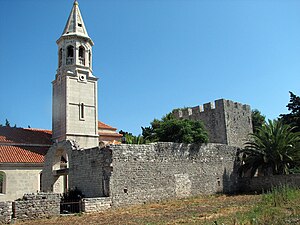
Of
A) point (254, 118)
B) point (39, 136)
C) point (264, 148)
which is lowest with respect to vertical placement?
point (264, 148)

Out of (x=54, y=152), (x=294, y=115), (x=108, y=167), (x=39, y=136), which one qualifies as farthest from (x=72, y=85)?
(x=294, y=115)

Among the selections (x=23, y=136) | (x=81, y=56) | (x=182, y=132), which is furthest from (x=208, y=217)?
(x=81, y=56)

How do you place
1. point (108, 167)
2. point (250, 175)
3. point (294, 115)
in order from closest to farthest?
point (108, 167) → point (250, 175) → point (294, 115)

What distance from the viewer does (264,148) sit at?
23344 millimetres

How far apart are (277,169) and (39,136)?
1924 centimetres

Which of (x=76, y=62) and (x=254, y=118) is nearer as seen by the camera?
(x=76, y=62)

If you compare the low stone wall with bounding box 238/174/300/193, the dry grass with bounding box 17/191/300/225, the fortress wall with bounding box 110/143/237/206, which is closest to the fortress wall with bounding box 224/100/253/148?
the low stone wall with bounding box 238/174/300/193

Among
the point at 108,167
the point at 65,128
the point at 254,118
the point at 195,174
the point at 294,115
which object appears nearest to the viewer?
the point at 108,167

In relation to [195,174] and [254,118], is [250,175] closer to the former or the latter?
[195,174]

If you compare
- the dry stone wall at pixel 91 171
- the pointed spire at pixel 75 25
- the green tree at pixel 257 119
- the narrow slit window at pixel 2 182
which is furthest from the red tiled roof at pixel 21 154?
the green tree at pixel 257 119

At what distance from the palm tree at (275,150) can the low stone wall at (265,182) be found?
63 cm

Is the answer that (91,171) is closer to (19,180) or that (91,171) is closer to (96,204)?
(96,204)

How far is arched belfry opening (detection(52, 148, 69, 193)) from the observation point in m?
22.8

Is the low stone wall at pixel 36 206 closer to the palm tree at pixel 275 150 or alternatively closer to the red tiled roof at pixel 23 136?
the red tiled roof at pixel 23 136
